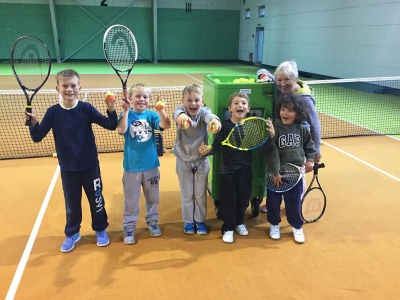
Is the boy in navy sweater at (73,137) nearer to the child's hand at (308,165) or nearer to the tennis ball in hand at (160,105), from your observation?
the tennis ball in hand at (160,105)

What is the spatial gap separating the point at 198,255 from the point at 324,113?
741 centimetres

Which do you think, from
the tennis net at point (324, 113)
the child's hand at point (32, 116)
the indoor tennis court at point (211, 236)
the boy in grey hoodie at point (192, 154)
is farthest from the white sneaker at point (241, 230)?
the tennis net at point (324, 113)

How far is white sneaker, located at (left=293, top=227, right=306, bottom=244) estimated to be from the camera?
3.47m

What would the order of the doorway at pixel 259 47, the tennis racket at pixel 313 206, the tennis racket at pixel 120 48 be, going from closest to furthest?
the tennis racket at pixel 120 48 → the tennis racket at pixel 313 206 → the doorway at pixel 259 47

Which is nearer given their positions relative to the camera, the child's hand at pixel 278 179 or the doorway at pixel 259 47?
the child's hand at pixel 278 179

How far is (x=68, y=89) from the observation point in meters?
2.90

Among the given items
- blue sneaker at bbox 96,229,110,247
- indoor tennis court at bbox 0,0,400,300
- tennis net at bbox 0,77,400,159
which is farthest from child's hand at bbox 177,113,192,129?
tennis net at bbox 0,77,400,159

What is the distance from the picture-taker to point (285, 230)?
375 centimetres

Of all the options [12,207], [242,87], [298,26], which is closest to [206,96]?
[242,87]

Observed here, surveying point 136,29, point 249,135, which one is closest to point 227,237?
point 249,135

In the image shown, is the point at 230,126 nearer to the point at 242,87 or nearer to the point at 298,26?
the point at 242,87

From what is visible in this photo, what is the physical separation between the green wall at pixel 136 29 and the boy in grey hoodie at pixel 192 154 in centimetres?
2312

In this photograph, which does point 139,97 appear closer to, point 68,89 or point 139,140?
point 139,140

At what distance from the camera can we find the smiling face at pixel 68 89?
2.88 metres
